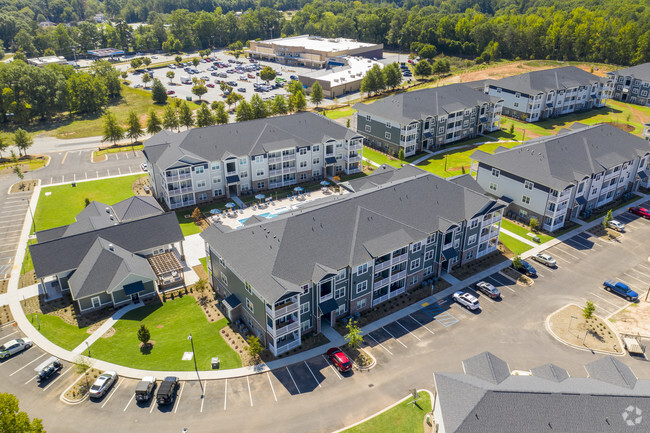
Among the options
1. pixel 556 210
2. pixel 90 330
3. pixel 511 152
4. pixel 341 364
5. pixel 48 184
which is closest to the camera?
pixel 341 364

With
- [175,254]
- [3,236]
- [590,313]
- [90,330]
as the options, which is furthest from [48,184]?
[590,313]

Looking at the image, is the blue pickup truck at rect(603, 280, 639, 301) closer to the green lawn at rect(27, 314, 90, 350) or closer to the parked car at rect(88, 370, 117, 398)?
the parked car at rect(88, 370, 117, 398)

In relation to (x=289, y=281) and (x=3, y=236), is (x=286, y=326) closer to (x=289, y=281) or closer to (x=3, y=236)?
(x=289, y=281)

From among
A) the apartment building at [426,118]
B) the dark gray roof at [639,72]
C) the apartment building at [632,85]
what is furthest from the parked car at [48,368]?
the dark gray roof at [639,72]

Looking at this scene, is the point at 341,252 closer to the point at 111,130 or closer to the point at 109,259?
the point at 109,259

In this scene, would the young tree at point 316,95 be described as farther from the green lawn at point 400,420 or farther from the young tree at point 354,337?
the green lawn at point 400,420
